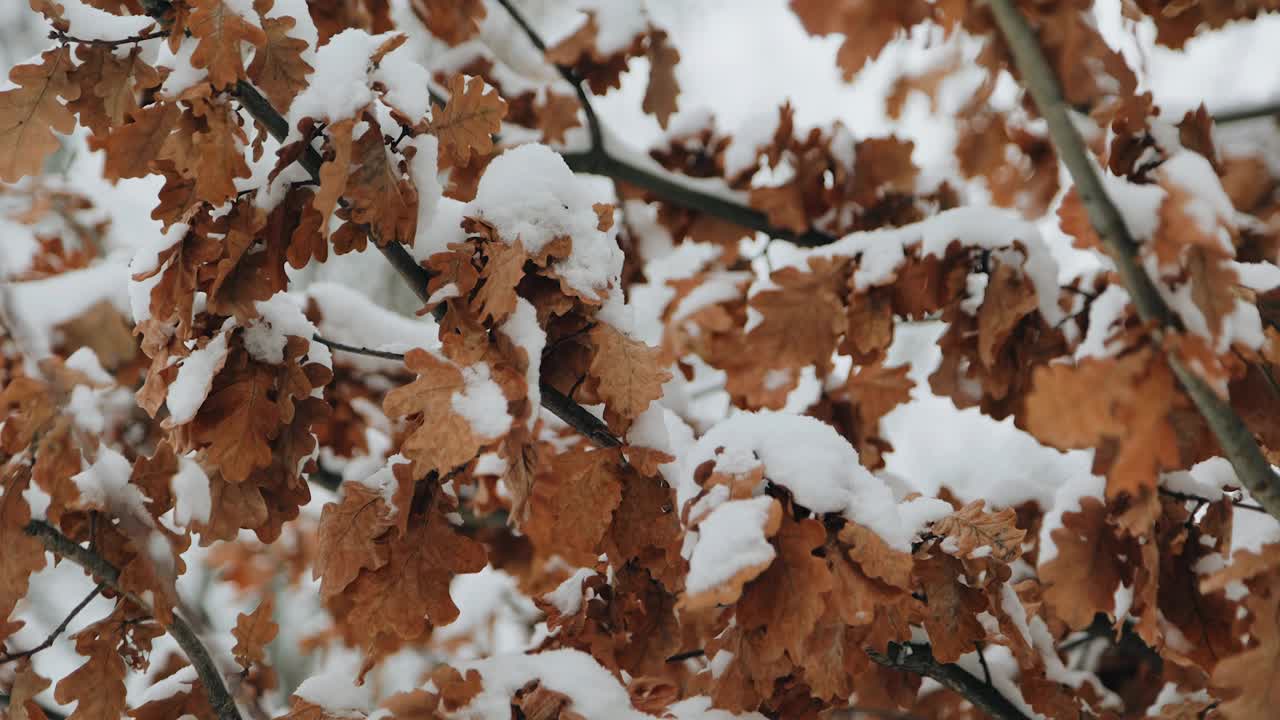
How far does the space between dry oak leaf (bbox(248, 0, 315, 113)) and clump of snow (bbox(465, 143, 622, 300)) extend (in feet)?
0.81

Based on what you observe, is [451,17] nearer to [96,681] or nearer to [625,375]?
[625,375]

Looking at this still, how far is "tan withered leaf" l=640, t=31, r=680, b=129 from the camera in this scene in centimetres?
217

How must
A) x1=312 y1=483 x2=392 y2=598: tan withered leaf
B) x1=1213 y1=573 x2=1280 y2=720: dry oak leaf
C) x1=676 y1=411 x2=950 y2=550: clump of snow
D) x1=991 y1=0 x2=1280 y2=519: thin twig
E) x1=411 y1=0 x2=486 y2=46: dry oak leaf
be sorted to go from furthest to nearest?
1. x1=411 y1=0 x2=486 y2=46: dry oak leaf
2. x1=312 y1=483 x2=392 y2=598: tan withered leaf
3. x1=676 y1=411 x2=950 y2=550: clump of snow
4. x1=1213 y1=573 x2=1280 y2=720: dry oak leaf
5. x1=991 y1=0 x2=1280 y2=519: thin twig

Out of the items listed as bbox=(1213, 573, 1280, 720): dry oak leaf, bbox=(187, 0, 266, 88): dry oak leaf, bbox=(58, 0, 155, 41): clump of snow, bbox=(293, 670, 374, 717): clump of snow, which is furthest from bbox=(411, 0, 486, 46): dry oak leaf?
bbox=(1213, 573, 1280, 720): dry oak leaf

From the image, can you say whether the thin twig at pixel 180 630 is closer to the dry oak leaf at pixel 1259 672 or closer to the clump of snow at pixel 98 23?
the clump of snow at pixel 98 23

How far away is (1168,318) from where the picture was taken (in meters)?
0.71

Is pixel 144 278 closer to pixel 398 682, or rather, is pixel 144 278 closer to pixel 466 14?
pixel 466 14

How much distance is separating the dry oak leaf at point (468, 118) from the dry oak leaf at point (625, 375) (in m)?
0.28

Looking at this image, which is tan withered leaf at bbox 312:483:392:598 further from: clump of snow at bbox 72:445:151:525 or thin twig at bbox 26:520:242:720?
clump of snow at bbox 72:445:151:525

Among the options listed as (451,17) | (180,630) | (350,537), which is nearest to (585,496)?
(350,537)

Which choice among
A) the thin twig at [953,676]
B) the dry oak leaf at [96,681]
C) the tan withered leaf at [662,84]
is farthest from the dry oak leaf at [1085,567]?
the tan withered leaf at [662,84]

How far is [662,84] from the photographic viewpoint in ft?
7.15

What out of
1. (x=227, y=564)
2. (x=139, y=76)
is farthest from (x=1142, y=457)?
(x=227, y=564)

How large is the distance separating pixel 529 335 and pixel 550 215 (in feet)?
0.51
